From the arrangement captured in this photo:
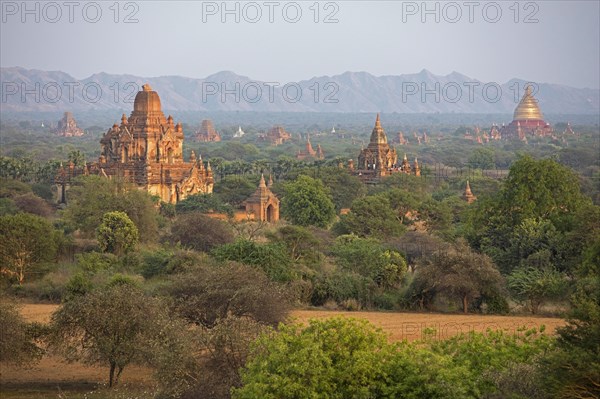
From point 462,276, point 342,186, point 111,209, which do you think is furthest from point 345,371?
point 342,186

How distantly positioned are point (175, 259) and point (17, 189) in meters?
30.1

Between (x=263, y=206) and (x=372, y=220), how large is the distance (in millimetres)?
11019

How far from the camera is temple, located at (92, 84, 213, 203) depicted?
63.7 m

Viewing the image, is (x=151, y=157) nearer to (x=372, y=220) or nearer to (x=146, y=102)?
(x=146, y=102)

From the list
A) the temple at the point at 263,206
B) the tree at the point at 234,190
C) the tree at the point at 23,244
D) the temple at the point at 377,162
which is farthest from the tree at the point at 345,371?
the temple at the point at 377,162

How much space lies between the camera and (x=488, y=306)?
36.2 metres

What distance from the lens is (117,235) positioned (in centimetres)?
4441

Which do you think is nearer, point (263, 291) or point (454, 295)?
point (263, 291)

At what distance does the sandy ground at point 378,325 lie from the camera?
28.4m

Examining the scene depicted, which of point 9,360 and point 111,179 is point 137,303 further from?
Answer: point 111,179

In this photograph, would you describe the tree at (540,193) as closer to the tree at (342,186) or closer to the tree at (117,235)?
the tree at (117,235)

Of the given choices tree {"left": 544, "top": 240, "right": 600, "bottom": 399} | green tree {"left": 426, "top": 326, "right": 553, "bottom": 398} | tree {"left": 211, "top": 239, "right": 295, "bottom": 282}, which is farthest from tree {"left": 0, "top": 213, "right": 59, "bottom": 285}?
tree {"left": 544, "top": 240, "right": 600, "bottom": 399}

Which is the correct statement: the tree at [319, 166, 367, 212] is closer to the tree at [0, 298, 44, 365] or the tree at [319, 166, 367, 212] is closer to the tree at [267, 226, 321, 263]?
the tree at [267, 226, 321, 263]

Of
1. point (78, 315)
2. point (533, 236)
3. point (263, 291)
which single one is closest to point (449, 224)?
point (533, 236)
